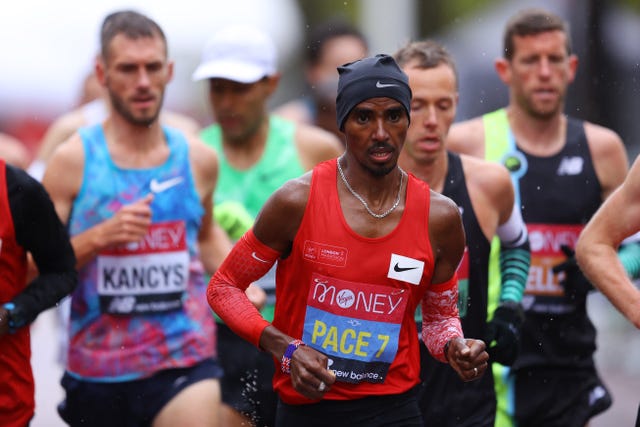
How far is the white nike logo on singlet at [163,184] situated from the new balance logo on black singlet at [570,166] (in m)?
1.82

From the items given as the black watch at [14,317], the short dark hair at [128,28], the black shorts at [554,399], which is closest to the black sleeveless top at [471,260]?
the black shorts at [554,399]

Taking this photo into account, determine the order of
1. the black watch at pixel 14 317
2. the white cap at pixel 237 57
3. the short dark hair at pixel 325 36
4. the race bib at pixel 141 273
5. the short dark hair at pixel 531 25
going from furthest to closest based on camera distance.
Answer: the short dark hair at pixel 325 36 → the white cap at pixel 237 57 → the short dark hair at pixel 531 25 → the race bib at pixel 141 273 → the black watch at pixel 14 317

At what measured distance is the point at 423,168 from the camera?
6.00m

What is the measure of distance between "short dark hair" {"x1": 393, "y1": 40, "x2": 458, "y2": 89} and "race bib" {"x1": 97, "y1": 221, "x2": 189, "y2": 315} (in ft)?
4.22

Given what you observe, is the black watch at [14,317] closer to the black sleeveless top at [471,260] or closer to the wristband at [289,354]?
the wristband at [289,354]

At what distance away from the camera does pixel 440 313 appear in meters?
4.98

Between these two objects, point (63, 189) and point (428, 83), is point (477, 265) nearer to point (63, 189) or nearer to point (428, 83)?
point (428, 83)

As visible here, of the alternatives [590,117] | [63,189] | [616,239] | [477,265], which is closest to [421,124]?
[477,265]

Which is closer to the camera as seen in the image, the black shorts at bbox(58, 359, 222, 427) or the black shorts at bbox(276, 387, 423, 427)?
the black shorts at bbox(276, 387, 423, 427)

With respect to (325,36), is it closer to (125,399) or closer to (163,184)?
(163,184)

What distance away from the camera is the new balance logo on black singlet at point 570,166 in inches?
270

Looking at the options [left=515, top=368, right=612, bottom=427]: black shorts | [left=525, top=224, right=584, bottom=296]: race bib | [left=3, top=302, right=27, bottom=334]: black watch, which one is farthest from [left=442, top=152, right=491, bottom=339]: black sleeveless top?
[left=3, top=302, right=27, bottom=334]: black watch

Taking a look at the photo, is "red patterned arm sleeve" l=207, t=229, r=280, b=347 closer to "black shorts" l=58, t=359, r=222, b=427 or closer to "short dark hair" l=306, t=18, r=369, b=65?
"black shorts" l=58, t=359, r=222, b=427

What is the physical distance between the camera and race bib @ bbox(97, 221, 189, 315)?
637 centimetres
